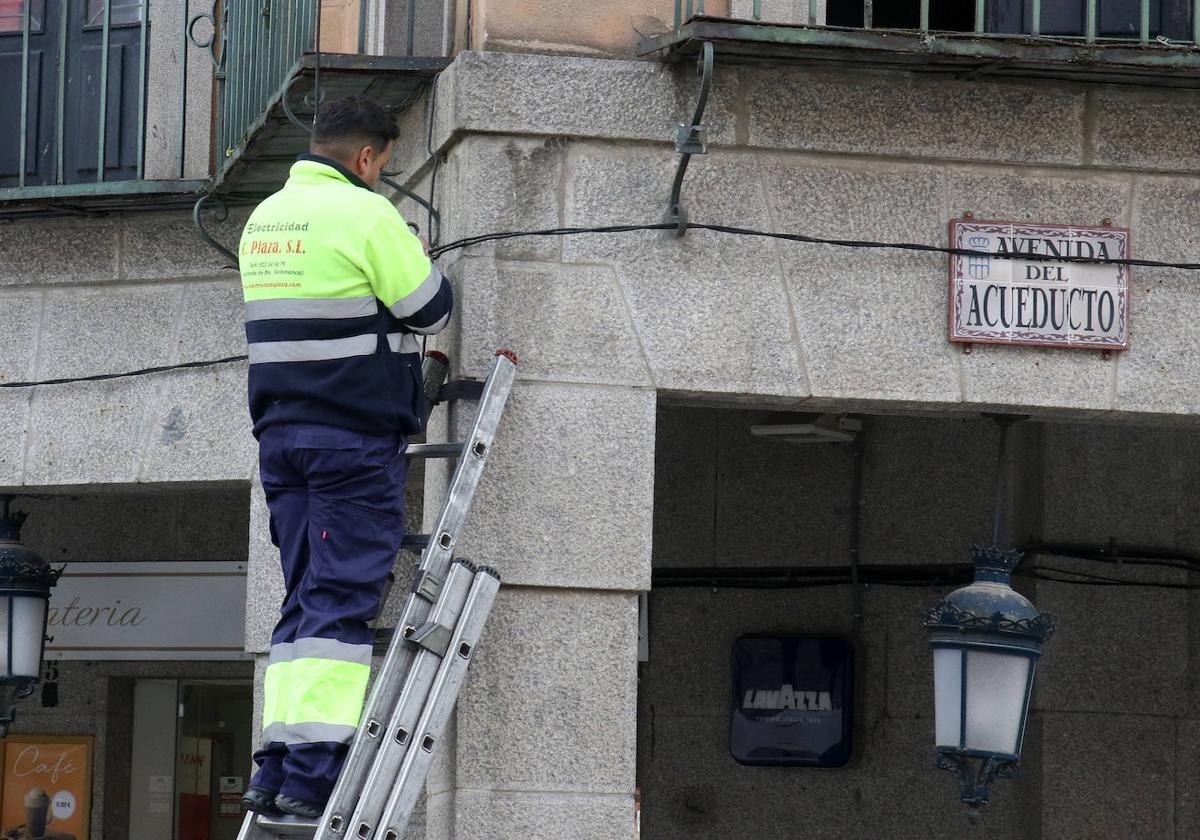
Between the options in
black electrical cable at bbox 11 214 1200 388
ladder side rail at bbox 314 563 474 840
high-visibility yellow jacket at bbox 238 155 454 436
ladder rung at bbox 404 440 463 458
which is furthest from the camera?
black electrical cable at bbox 11 214 1200 388

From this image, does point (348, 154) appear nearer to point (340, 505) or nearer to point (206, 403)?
point (340, 505)

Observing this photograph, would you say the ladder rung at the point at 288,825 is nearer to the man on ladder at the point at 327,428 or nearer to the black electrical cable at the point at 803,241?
the man on ladder at the point at 327,428

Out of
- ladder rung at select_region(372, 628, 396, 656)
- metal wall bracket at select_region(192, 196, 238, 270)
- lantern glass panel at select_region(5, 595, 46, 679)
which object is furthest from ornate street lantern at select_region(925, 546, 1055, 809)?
lantern glass panel at select_region(5, 595, 46, 679)

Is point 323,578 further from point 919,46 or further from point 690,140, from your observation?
point 919,46

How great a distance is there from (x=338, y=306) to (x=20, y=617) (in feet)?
11.4

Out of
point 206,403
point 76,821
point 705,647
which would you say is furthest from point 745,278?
point 76,821

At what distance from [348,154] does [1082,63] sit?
2.25 m

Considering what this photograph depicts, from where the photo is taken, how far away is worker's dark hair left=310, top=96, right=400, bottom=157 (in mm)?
6059

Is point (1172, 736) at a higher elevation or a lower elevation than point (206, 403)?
lower

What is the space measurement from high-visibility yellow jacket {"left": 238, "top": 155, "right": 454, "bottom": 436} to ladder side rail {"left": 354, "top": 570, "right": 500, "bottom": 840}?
535 mm

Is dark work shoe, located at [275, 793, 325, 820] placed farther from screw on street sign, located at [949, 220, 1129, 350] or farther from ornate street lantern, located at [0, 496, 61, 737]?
ornate street lantern, located at [0, 496, 61, 737]

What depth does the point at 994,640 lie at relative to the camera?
7055 millimetres

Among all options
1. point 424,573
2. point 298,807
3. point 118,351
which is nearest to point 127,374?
point 118,351

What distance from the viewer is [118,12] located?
28.8 feet
